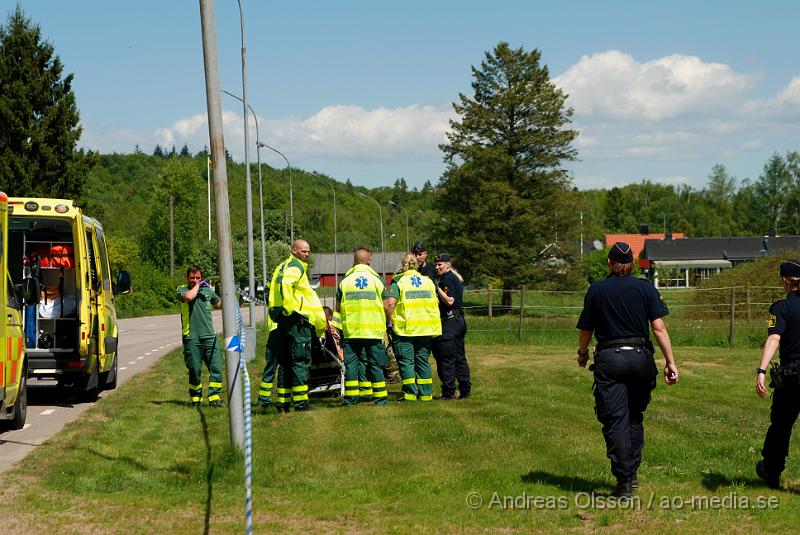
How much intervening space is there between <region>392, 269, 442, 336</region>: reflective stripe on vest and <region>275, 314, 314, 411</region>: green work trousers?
4.16 ft

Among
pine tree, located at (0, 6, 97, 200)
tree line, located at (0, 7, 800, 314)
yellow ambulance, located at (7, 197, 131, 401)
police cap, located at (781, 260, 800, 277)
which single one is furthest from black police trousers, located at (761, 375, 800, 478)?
pine tree, located at (0, 6, 97, 200)

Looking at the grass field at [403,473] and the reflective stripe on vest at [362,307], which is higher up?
the reflective stripe on vest at [362,307]

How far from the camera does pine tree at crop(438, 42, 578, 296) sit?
64938 mm

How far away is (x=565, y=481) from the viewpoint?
356 inches

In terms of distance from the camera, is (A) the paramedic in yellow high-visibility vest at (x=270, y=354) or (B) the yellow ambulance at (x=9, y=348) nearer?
(B) the yellow ambulance at (x=9, y=348)

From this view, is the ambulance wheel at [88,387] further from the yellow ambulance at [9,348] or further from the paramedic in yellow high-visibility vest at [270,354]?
the paramedic in yellow high-visibility vest at [270,354]

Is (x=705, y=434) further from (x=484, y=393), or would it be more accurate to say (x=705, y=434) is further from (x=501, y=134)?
(x=501, y=134)

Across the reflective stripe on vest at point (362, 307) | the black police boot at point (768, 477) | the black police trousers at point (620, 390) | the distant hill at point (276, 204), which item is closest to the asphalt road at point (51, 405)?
the reflective stripe on vest at point (362, 307)

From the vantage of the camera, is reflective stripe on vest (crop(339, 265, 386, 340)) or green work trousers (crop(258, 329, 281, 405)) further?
reflective stripe on vest (crop(339, 265, 386, 340))

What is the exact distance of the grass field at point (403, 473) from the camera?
7820mm

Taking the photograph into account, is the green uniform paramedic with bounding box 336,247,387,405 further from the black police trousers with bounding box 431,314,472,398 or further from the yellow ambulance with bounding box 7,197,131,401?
the yellow ambulance with bounding box 7,197,131,401

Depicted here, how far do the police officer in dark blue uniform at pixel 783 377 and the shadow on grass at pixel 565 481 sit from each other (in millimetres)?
1317

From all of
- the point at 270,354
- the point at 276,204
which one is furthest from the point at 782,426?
the point at 276,204

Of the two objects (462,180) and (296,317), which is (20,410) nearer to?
(296,317)
